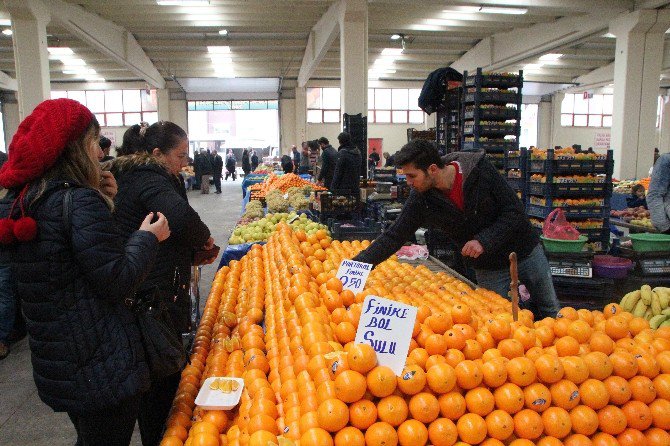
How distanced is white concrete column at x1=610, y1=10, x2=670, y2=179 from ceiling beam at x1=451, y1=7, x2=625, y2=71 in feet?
2.05

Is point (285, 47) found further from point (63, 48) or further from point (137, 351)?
point (137, 351)

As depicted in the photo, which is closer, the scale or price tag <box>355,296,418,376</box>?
Result: price tag <box>355,296,418,376</box>

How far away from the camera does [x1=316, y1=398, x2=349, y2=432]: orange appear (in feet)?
4.99

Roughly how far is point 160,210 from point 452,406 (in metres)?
1.39

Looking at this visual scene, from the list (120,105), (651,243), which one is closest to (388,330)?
(651,243)

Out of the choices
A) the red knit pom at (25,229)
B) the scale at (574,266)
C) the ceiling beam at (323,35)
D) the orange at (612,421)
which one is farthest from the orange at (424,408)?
the ceiling beam at (323,35)

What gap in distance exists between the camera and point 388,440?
4.91 feet

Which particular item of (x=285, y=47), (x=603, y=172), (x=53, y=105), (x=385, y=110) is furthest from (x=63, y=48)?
(x=53, y=105)

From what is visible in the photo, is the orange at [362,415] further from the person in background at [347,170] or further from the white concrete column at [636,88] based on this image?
the white concrete column at [636,88]

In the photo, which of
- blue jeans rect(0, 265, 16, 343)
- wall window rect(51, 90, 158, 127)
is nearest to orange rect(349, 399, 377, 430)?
blue jeans rect(0, 265, 16, 343)

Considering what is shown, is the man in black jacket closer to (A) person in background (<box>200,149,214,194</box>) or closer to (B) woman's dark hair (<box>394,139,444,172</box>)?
(B) woman's dark hair (<box>394,139,444,172</box>)

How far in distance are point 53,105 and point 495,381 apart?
164 centimetres

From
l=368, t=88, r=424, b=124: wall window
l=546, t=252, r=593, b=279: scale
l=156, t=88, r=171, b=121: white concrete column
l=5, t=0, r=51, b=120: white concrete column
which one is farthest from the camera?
l=368, t=88, r=424, b=124: wall window

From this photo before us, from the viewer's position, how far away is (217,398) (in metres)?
1.91
